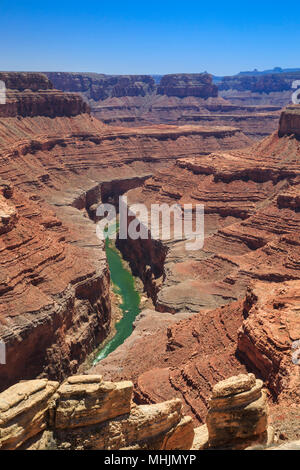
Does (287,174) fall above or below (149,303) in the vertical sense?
above

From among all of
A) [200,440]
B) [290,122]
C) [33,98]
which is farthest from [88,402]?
[33,98]

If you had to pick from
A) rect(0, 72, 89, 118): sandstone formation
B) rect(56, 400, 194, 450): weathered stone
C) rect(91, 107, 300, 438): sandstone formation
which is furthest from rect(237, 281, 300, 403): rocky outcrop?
rect(0, 72, 89, 118): sandstone formation

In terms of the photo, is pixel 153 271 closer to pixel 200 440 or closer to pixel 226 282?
pixel 226 282

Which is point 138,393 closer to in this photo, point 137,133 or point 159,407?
point 159,407

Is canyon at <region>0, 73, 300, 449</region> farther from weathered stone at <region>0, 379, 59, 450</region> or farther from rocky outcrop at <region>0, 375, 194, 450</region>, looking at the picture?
weathered stone at <region>0, 379, 59, 450</region>

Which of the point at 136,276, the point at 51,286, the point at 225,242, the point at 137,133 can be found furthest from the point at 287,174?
the point at 137,133

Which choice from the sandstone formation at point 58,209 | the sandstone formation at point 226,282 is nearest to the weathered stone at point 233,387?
the sandstone formation at point 226,282

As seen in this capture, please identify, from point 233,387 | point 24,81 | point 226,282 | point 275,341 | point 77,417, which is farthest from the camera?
point 24,81
